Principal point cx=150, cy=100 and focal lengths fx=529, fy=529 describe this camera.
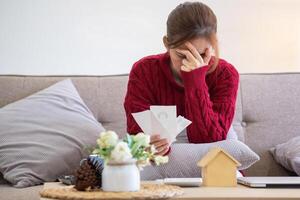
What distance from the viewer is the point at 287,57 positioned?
8.45 ft

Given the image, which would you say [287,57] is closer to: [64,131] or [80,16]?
[80,16]

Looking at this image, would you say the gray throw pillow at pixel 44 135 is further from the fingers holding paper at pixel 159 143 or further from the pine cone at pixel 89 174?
the pine cone at pixel 89 174

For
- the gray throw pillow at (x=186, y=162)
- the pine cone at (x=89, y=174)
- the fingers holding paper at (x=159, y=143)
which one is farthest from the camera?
the gray throw pillow at (x=186, y=162)

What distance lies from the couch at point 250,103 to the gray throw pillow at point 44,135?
9cm

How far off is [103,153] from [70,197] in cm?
12

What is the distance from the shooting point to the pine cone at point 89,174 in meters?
1.19

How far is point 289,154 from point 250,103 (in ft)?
1.12

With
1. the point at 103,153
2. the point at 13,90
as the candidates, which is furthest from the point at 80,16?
the point at 103,153

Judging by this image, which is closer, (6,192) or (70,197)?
(70,197)

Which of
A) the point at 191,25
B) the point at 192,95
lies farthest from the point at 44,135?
the point at 191,25

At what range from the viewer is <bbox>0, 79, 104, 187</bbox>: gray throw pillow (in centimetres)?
184

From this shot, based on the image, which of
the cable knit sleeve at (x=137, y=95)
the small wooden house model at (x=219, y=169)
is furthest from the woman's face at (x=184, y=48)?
the small wooden house model at (x=219, y=169)

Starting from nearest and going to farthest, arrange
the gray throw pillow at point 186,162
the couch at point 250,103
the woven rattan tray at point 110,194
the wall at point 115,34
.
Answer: the woven rattan tray at point 110,194 → the gray throw pillow at point 186,162 → the couch at point 250,103 → the wall at point 115,34

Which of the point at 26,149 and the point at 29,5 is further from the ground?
the point at 29,5
